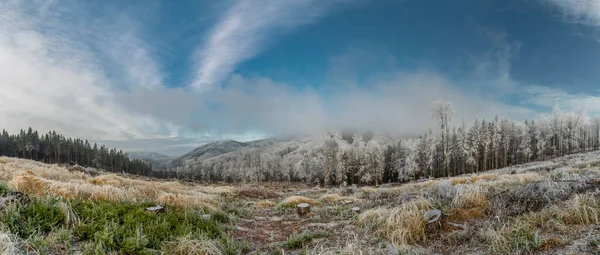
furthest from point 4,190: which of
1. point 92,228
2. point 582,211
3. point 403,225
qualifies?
point 582,211

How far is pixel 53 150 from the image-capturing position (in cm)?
8869

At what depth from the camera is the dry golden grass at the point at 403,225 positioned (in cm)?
662

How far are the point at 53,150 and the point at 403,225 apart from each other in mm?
109479

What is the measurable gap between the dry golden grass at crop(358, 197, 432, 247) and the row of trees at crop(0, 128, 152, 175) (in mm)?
95991

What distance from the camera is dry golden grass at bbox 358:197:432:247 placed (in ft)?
21.7

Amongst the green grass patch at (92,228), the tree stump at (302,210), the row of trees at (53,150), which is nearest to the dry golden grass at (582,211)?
the green grass patch at (92,228)

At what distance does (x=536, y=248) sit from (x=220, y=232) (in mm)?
6592

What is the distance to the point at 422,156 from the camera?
2692 inches

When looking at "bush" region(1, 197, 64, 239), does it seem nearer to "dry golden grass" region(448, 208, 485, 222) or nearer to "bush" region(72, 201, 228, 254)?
"bush" region(72, 201, 228, 254)

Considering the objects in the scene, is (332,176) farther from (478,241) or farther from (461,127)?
(478,241)

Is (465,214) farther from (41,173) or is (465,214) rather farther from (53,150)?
(53,150)

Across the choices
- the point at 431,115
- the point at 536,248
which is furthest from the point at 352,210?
the point at 431,115

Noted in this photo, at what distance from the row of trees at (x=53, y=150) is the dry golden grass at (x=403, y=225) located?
95991mm

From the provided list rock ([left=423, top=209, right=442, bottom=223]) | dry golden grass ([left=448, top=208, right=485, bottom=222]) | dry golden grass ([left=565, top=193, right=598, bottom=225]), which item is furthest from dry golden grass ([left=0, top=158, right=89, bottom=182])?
dry golden grass ([left=565, top=193, right=598, bottom=225])
